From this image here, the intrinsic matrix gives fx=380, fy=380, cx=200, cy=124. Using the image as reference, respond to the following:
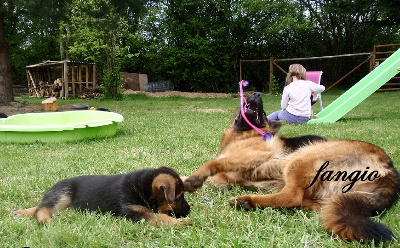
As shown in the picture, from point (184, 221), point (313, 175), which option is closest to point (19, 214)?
point (184, 221)

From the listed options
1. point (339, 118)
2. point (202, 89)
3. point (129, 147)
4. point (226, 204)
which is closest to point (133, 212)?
point (226, 204)

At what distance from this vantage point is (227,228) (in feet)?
8.19

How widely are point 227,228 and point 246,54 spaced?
2335cm

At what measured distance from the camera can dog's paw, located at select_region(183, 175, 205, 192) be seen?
3.23m

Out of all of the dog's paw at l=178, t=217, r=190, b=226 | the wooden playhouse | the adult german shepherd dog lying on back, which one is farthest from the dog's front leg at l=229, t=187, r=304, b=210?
the wooden playhouse

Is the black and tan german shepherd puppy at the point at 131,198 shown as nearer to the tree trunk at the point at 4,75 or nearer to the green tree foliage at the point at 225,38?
the tree trunk at the point at 4,75

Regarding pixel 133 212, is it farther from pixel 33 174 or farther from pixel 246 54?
pixel 246 54

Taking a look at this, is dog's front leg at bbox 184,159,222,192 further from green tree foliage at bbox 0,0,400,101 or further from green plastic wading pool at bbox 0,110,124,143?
green tree foliage at bbox 0,0,400,101

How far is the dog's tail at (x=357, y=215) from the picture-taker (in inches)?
82.6

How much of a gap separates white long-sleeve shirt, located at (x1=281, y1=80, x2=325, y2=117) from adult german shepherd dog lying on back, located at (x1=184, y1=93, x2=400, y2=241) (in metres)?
4.67

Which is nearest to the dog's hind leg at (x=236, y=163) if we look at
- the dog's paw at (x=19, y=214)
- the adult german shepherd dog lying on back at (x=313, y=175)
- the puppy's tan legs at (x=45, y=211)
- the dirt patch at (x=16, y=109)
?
the adult german shepherd dog lying on back at (x=313, y=175)

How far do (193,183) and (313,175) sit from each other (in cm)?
101

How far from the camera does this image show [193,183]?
3.26m

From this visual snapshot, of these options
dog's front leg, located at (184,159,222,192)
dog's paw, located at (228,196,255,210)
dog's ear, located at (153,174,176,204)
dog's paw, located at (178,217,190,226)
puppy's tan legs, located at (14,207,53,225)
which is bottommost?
puppy's tan legs, located at (14,207,53,225)
